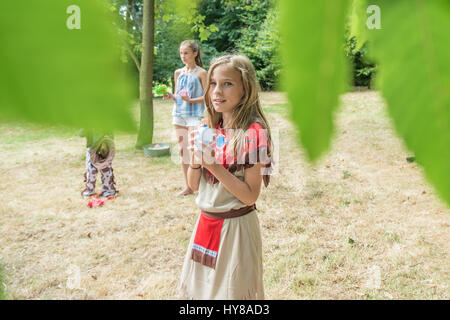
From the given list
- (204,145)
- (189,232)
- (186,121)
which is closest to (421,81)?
(204,145)

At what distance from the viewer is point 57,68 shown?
10 centimetres

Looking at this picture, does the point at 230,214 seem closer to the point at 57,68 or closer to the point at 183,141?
the point at 183,141

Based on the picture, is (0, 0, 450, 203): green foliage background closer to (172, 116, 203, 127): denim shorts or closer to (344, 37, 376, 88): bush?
(344, 37, 376, 88): bush

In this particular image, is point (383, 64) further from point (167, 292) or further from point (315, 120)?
point (167, 292)

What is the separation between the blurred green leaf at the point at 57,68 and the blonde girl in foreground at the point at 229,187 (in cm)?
99

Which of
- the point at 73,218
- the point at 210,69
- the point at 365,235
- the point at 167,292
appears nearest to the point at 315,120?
the point at 210,69

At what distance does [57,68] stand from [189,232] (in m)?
2.21

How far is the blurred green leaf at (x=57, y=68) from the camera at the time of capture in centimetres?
10

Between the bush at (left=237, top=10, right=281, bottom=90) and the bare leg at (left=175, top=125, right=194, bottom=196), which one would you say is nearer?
the bush at (left=237, top=10, right=281, bottom=90)

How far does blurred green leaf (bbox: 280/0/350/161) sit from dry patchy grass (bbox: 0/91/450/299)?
4.06 feet

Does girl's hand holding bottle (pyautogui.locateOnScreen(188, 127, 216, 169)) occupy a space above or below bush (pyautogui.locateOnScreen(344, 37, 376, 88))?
below

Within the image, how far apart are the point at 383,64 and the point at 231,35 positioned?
1.02 feet

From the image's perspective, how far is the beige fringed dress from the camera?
127 cm

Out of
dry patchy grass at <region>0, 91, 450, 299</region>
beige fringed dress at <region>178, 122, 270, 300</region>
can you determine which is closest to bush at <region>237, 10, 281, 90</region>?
beige fringed dress at <region>178, 122, 270, 300</region>
